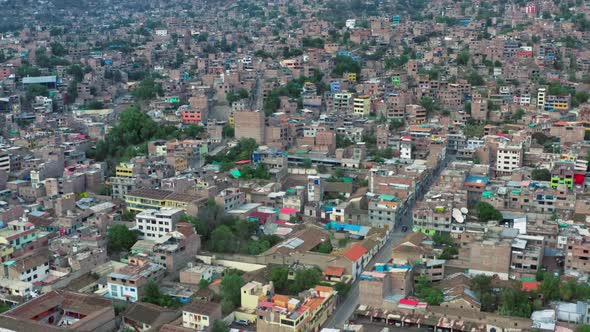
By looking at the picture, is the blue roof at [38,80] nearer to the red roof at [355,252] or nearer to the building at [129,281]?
the building at [129,281]

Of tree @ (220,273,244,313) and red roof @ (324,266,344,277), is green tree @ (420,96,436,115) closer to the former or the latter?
red roof @ (324,266,344,277)

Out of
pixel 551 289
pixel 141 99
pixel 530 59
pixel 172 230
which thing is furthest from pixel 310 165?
pixel 530 59

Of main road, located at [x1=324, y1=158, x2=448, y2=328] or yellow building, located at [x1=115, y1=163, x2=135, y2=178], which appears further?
yellow building, located at [x1=115, y1=163, x2=135, y2=178]

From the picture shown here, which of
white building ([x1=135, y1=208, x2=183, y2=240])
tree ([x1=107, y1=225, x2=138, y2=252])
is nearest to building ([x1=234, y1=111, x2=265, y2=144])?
white building ([x1=135, y1=208, x2=183, y2=240])

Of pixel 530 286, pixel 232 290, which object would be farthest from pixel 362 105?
pixel 232 290

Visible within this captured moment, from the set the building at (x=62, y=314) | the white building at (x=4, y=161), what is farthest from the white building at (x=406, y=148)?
the building at (x=62, y=314)

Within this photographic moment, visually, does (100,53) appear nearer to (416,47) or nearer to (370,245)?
(416,47)
